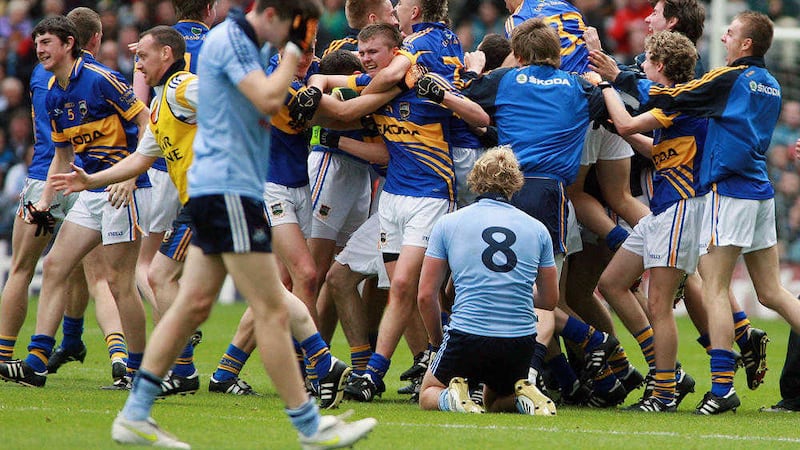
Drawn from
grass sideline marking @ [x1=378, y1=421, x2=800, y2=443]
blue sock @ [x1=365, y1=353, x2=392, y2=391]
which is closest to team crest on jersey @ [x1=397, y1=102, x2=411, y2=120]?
blue sock @ [x1=365, y1=353, x2=392, y2=391]

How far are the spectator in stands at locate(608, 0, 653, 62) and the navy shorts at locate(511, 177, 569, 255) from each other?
471 inches

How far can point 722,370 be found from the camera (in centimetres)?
844

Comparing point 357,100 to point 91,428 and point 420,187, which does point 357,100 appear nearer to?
point 420,187

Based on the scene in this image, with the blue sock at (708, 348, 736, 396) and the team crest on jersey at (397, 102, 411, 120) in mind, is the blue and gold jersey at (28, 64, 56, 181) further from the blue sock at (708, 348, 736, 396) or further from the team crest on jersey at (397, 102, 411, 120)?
the blue sock at (708, 348, 736, 396)

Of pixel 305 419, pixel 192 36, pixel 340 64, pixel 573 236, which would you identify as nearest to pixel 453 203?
pixel 573 236

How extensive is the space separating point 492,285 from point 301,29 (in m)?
2.41

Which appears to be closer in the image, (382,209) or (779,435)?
(779,435)

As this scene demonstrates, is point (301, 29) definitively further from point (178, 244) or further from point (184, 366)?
point (184, 366)

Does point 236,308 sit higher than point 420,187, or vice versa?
point 420,187

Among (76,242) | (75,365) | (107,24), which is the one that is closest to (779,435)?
(76,242)

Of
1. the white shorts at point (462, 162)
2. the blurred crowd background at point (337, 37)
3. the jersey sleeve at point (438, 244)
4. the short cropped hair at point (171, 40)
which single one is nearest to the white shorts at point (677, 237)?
the white shorts at point (462, 162)

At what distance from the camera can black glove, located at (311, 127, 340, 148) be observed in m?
9.40

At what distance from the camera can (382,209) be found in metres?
9.08

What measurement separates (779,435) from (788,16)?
45.8 feet
